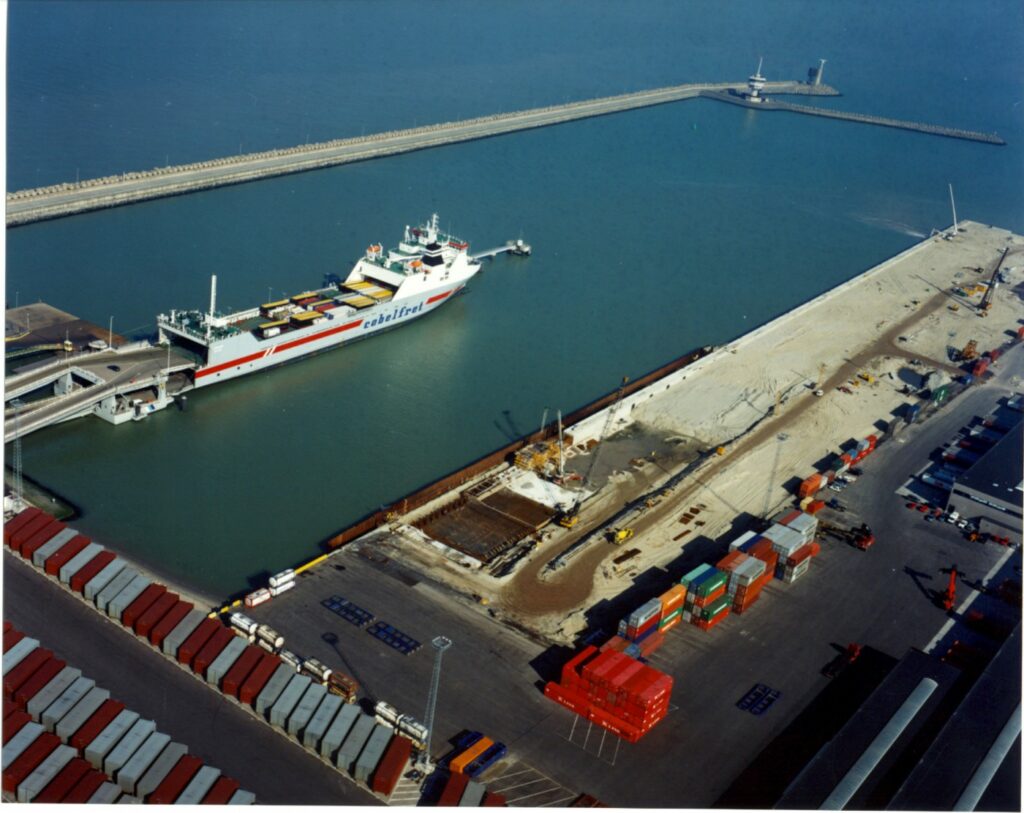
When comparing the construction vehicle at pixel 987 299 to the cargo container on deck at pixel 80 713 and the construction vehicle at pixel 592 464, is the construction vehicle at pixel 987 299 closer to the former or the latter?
the construction vehicle at pixel 592 464

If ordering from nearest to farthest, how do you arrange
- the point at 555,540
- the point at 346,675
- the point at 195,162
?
the point at 346,675
the point at 555,540
the point at 195,162

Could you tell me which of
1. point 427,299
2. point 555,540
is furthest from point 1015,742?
point 427,299

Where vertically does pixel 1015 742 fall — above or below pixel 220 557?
above

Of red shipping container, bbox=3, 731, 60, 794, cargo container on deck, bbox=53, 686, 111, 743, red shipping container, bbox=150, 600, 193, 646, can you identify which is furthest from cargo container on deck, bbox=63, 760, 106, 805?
red shipping container, bbox=150, 600, 193, 646

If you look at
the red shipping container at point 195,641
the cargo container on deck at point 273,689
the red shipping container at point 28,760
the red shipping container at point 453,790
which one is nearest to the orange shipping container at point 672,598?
the red shipping container at point 453,790

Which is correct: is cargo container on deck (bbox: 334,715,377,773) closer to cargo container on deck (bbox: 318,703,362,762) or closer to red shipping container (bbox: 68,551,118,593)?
cargo container on deck (bbox: 318,703,362,762)

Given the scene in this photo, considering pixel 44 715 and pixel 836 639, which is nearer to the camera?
pixel 44 715

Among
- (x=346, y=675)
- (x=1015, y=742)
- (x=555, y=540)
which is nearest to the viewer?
(x=1015, y=742)

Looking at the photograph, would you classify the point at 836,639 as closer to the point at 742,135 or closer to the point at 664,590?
the point at 664,590
